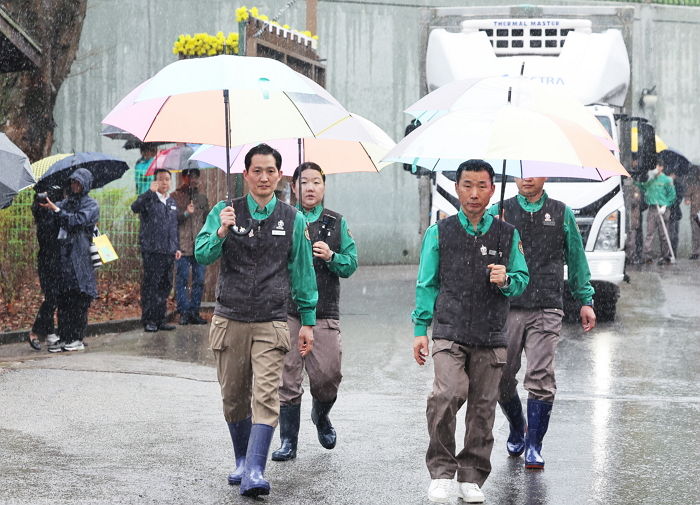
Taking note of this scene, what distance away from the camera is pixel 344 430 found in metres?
8.50

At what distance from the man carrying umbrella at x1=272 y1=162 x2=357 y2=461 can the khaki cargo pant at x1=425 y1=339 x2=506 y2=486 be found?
1177 millimetres

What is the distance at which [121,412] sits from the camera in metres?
8.99

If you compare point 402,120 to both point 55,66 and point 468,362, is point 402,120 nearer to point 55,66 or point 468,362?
point 55,66

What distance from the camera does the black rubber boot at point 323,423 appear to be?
304 inches

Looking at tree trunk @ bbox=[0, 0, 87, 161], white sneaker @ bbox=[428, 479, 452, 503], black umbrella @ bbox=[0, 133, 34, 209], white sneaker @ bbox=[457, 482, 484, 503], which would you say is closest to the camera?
white sneaker @ bbox=[428, 479, 452, 503]

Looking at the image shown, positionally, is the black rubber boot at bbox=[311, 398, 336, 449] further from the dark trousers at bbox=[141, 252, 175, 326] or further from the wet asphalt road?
the dark trousers at bbox=[141, 252, 175, 326]

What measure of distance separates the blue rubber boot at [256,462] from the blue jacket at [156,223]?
8.07m

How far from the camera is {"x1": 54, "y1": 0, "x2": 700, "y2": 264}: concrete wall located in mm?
23656

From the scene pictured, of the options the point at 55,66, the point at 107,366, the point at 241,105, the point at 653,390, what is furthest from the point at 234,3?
the point at 241,105

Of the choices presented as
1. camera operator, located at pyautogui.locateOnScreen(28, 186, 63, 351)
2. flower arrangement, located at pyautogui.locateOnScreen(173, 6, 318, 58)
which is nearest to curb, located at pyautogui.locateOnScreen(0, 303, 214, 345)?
camera operator, located at pyautogui.locateOnScreen(28, 186, 63, 351)

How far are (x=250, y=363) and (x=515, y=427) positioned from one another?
1.97 metres

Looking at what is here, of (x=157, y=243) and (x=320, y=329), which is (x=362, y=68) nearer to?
(x=157, y=243)

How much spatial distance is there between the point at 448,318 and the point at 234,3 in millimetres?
18738

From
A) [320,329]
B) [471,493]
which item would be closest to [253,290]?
[320,329]
